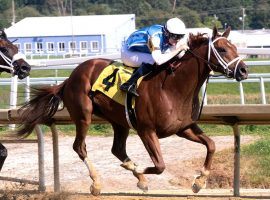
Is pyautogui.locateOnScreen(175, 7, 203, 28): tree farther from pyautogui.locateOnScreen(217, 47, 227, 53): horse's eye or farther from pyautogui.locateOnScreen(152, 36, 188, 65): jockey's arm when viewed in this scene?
pyautogui.locateOnScreen(217, 47, 227, 53): horse's eye

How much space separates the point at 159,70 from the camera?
7.43 metres

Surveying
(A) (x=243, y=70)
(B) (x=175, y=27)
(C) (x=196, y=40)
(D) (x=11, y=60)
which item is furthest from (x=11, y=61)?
(A) (x=243, y=70)

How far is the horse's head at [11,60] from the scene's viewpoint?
25.1ft

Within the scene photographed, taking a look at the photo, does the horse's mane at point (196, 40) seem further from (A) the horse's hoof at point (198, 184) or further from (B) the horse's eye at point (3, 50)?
(B) the horse's eye at point (3, 50)

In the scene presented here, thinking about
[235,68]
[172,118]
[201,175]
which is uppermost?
[235,68]

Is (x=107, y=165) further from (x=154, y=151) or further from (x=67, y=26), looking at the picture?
(x=67, y=26)

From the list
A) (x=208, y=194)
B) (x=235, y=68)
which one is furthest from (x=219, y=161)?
(x=235, y=68)

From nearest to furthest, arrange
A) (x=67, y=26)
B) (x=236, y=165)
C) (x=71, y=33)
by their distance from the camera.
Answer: (x=236, y=165), (x=71, y=33), (x=67, y=26)

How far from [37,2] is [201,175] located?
245 feet

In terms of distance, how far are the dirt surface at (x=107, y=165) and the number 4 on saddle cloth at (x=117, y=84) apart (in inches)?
62.6

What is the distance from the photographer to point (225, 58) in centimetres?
704

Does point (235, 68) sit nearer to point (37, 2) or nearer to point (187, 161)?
point (187, 161)

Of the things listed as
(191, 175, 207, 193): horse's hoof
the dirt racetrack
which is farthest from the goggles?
the dirt racetrack

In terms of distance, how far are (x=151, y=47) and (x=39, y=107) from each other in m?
1.68
